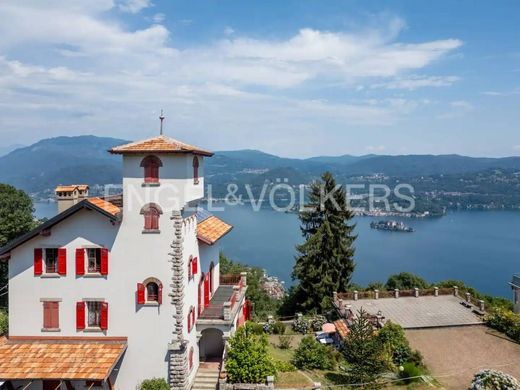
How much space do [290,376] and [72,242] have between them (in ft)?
36.5

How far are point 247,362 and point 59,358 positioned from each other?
7.51 m

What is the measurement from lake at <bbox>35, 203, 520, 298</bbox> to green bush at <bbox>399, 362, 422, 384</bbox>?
73810 mm

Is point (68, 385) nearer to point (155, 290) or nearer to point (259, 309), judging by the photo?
point (155, 290)

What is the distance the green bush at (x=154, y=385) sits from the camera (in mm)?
16766

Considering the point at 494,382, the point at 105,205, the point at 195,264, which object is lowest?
the point at 494,382

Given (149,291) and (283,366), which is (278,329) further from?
(149,291)

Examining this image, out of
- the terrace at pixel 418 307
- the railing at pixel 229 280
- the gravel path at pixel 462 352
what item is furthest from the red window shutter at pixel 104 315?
the gravel path at pixel 462 352

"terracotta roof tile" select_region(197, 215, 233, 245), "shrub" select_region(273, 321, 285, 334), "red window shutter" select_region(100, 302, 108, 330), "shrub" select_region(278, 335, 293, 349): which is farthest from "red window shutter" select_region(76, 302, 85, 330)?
"shrub" select_region(273, 321, 285, 334)

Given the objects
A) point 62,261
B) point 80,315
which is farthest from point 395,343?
point 62,261

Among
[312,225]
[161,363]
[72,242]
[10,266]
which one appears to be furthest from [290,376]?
[312,225]

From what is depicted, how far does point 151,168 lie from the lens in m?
17.6

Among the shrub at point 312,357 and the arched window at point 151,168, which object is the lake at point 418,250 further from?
the shrub at point 312,357

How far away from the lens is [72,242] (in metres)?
17.8

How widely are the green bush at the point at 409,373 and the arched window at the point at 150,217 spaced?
1240cm
